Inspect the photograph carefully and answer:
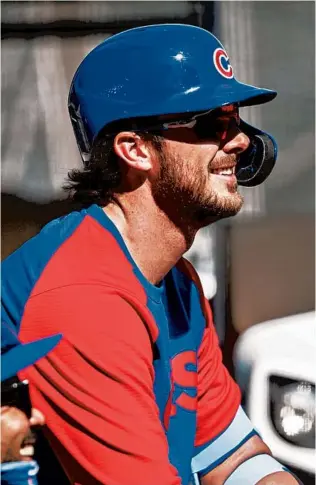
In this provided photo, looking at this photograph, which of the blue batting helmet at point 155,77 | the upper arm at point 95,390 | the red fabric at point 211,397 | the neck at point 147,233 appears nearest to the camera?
the upper arm at point 95,390

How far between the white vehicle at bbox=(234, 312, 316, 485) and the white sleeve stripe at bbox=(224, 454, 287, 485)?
303mm

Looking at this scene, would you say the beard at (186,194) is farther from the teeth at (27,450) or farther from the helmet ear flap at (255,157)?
the teeth at (27,450)

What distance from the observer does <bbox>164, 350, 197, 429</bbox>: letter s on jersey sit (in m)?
1.75

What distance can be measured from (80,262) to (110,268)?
0.06m

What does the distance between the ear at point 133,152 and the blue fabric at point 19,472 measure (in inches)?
23.8

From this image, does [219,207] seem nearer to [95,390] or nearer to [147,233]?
[147,233]

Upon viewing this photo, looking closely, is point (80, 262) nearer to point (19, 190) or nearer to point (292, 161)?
point (19, 190)

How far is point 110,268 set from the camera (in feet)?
4.93

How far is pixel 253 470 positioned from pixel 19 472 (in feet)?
2.00

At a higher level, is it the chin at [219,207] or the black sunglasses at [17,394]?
the chin at [219,207]

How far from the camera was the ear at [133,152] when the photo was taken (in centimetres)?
163

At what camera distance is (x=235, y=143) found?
1691 millimetres

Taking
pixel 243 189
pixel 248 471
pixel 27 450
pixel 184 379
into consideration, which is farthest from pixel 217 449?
pixel 243 189

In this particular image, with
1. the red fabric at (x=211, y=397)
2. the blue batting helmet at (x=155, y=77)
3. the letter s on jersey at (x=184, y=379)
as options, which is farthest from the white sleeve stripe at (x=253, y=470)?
the blue batting helmet at (x=155, y=77)
